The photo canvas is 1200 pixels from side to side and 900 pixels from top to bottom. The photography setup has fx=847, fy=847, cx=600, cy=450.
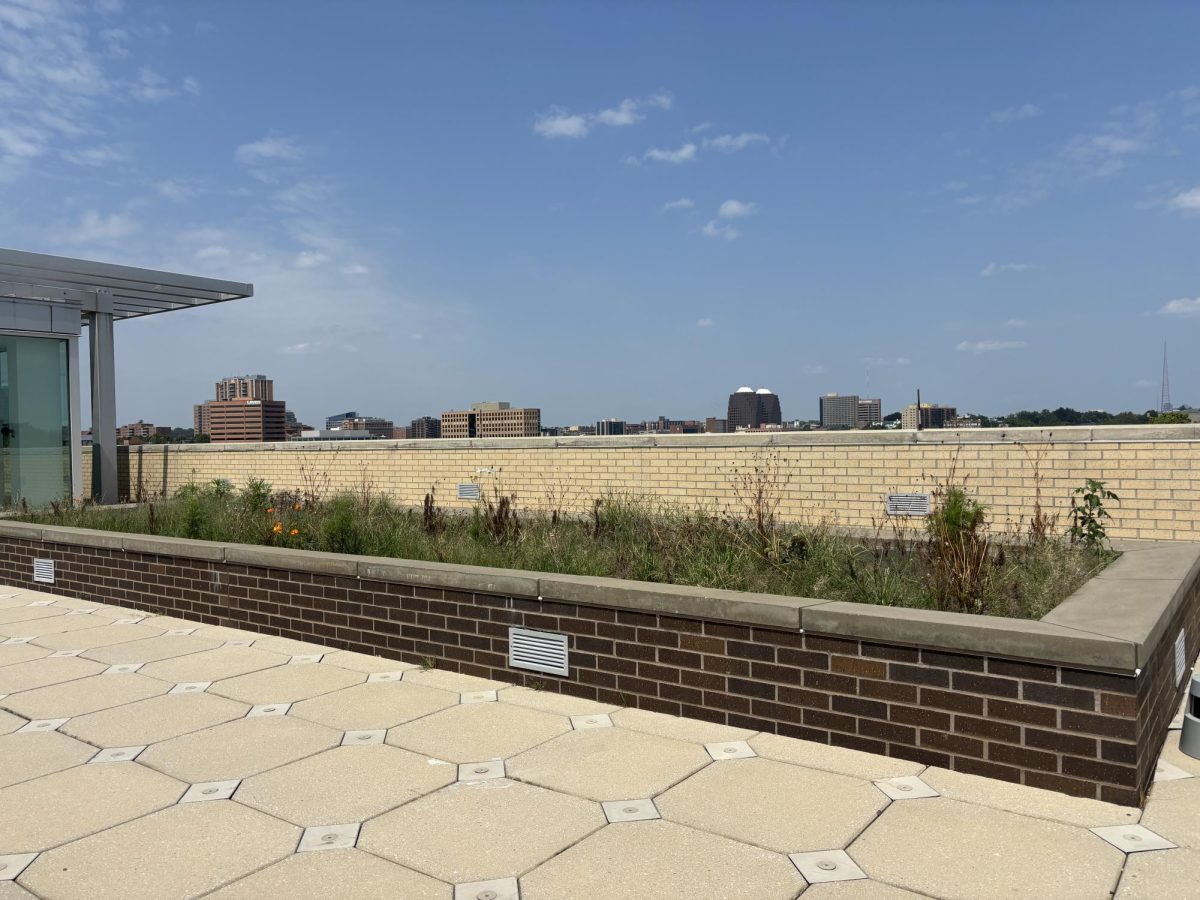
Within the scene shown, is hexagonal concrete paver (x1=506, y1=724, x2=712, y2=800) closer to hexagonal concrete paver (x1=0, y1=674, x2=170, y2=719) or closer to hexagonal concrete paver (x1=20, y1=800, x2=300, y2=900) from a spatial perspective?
hexagonal concrete paver (x1=20, y1=800, x2=300, y2=900)

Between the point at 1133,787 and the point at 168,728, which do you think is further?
the point at 168,728

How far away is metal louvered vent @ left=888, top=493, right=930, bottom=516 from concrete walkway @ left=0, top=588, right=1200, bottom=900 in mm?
6146

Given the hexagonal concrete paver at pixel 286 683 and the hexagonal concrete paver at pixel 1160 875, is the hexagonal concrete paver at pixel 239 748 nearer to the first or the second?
the hexagonal concrete paver at pixel 286 683

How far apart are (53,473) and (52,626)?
10043 millimetres

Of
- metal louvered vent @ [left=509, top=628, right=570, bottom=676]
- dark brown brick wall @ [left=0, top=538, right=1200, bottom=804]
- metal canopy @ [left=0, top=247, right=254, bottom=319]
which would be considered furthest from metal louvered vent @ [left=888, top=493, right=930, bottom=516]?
metal canopy @ [left=0, top=247, right=254, bottom=319]

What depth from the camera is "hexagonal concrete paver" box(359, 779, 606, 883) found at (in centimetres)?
309

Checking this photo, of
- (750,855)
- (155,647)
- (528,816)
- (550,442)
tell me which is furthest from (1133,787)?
(550,442)

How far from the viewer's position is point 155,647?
260 inches

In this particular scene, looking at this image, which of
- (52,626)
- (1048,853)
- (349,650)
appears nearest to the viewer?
(1048,853)

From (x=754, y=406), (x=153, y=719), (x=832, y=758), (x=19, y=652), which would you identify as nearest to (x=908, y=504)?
(x=832, y=758)

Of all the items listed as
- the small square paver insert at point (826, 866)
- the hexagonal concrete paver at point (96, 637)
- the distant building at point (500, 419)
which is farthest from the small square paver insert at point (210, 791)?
the distant building at point (500, 419)

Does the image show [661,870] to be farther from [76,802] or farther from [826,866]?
[76,802]

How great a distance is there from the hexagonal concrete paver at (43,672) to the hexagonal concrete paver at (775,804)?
4.46 metres

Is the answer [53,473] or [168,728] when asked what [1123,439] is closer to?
[168,728]
